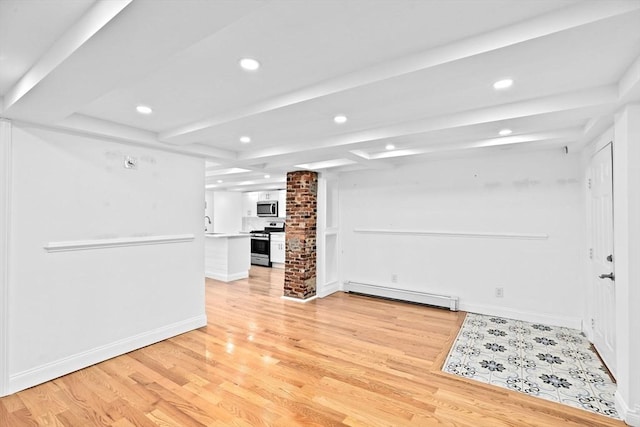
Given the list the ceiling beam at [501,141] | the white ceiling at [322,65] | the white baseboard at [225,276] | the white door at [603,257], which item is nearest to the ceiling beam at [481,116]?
the white ceiling at [322,65]

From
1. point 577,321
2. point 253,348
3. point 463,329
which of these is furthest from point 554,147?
point 253,348

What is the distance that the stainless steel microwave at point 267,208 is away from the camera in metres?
8.45

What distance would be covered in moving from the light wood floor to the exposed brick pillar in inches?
49.8

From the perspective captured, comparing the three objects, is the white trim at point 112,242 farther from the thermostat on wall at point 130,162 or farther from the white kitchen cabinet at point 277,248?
the white kitchen cabinet at point 277,248

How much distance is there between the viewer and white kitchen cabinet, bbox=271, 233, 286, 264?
26.4ft

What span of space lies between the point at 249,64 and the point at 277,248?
658 cm

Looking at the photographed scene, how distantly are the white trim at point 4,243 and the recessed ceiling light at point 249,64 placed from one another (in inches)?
82.1

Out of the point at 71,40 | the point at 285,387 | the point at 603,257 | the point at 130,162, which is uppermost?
the point at 71,40

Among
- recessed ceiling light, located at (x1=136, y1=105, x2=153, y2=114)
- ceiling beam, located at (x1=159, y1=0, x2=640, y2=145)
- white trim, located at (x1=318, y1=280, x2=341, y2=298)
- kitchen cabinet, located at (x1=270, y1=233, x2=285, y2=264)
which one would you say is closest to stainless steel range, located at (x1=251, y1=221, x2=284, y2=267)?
kitchen cabinet, located at (x1=270, y1=233, x2=285, y2=264)

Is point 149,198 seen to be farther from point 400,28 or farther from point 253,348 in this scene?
point 400,28

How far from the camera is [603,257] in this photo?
117 inches

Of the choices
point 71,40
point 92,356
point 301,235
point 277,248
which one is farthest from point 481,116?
point 277,248

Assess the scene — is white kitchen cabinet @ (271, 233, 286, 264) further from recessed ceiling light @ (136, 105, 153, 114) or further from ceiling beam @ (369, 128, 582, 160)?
recessed ceiling light @ (136, 105, 153, 114)

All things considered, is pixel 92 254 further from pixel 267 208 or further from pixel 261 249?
pixel 267 208
